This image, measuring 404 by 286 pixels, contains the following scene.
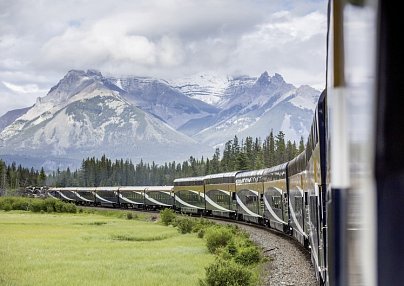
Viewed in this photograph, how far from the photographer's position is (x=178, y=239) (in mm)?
41688

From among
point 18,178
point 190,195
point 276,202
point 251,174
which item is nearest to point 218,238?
point 276,202

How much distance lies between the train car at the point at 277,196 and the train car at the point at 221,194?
10670mm

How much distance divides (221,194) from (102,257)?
59.8 feet

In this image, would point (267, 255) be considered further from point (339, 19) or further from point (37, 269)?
point (339, 19)

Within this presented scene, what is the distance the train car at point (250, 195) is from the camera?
121ft

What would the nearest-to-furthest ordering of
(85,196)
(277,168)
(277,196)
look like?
(277,196)
(277,168)
(85,196)

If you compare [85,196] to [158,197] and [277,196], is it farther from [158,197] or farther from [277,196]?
[277,196]

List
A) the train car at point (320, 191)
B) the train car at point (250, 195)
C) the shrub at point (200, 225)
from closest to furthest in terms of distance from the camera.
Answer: the train car at point (320, 191) < the train car at point (250, 195) < the shrub at point (200, 225)

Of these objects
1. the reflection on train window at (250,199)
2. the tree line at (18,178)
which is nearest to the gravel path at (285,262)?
the reflection on train window at (250,199)

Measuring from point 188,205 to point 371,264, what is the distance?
59.0m

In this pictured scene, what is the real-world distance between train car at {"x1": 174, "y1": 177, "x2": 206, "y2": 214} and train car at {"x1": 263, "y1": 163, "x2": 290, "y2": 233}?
2035 centimetres

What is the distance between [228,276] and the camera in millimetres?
19391

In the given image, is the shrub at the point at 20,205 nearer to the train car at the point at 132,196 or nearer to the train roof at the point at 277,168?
the train car at the point at 132,196

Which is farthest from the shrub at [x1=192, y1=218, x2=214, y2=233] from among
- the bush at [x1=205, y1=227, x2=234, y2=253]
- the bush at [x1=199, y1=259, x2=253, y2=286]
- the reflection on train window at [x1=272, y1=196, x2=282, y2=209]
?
the bush at [x1=199, y1=259, x2=253, y2=286]
